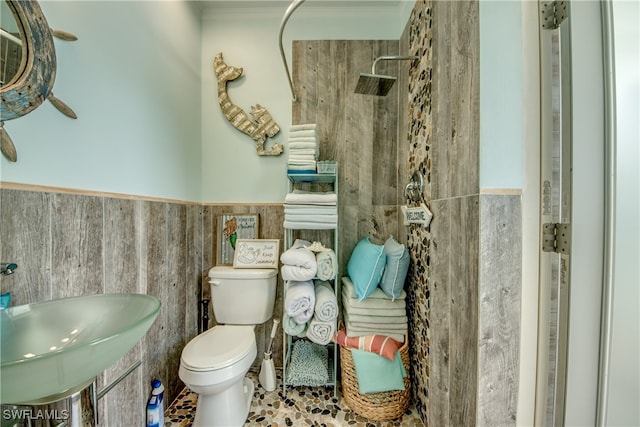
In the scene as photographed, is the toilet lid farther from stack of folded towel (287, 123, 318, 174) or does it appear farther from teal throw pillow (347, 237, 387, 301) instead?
stack of folded towel (287, 123, 318, 174)

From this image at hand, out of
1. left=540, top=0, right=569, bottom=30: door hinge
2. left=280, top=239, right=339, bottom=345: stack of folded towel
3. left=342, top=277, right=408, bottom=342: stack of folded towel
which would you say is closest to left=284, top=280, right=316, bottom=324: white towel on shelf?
left=280, top=239, right=339, bottom=345: stack of folded towel

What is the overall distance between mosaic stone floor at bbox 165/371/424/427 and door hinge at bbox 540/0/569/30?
1980mm

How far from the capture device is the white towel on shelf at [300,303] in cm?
143

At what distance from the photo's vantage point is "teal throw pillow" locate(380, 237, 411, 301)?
4.85 ft

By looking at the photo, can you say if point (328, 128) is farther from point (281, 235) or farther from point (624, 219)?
point (624, 219)

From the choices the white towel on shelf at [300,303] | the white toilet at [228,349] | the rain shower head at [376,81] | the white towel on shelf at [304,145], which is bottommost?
the white toilet at [228,349]

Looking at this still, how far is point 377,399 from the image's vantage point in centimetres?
141

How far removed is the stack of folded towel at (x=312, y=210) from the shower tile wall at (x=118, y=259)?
0.77m

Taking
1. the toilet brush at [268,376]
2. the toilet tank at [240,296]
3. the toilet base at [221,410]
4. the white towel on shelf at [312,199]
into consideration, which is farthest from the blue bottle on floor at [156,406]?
the white towel on shelf at [312,199]

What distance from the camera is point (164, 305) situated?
4.88 ft

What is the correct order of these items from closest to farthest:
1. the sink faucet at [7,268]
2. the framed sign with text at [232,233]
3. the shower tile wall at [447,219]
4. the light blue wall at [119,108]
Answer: the sink faucet at [7,268], the light blue wall at [119,108], the shower tile wall at [447,219], the framed sign with text at [232,233]

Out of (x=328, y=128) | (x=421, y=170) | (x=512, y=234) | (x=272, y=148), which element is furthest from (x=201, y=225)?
(x=512, y=234)

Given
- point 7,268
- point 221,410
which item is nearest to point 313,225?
point 221,410

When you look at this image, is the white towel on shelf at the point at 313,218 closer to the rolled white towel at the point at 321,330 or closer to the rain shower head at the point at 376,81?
the rolled white towel at the point at 321,330
